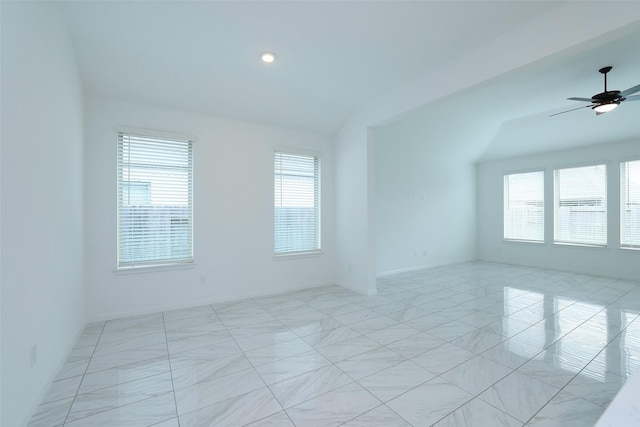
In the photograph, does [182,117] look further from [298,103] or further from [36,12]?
[36,12]

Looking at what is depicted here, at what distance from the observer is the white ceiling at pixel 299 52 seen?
252 centimetres

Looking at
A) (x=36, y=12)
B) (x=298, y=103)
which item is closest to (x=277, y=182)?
(x=298, y=103)

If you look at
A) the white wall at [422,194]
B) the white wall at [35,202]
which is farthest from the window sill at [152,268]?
the white wall at [422,194]

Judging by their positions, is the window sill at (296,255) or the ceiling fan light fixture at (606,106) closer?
the ceiling fan light fixture at (606,106)

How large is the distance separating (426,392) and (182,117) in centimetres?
435

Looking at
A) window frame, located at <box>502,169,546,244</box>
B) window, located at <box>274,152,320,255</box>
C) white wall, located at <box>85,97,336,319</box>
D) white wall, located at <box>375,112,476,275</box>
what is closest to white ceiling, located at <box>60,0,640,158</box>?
white wall, located at <box>85,97,336,319</box>

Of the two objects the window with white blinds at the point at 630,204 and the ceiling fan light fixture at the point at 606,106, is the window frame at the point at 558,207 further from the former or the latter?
the ceiling fan light fixture at the point at 606,106

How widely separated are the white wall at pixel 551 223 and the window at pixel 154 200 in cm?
756

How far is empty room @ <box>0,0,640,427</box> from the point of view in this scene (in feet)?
6.38

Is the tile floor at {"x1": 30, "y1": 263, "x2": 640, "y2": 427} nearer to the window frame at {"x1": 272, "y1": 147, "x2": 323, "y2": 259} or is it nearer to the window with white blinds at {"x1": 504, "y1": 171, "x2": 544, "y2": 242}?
the window frame at {"x1": 272, "y1": 147, "x2": 323, "y2": 259}

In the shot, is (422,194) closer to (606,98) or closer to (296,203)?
(296,203)

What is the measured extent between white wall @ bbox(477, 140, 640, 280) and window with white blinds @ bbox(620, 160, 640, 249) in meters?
0.08

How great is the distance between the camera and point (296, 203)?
16.6 ft

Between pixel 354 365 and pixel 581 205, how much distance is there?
687 centimetres
